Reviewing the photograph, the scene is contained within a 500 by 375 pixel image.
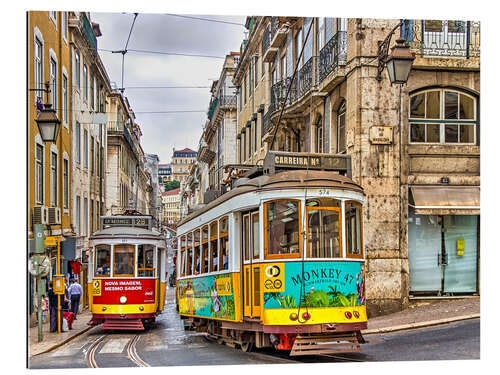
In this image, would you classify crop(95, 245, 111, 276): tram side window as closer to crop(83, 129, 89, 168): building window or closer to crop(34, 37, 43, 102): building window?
crop(83, 129, 89, 168): building window

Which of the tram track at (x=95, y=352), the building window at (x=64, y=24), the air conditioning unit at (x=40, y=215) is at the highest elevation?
the building window at (x=64, y=24)

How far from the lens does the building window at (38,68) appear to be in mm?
11636

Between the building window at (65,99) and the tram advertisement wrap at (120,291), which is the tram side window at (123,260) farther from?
the building window at (65,99)

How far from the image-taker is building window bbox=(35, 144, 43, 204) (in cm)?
1173

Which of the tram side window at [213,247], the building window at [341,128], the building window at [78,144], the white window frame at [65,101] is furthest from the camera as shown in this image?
the building window at [341,128]

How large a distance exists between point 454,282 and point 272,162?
446 cm

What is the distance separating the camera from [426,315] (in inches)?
520

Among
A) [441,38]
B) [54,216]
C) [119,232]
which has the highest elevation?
[441,38]

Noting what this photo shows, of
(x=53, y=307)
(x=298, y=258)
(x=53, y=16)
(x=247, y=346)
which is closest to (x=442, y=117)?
(x=298, y=258)

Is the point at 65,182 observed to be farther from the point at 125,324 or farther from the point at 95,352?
the point at 95,352

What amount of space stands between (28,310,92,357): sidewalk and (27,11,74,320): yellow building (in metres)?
1.25

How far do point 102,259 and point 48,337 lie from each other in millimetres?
4187

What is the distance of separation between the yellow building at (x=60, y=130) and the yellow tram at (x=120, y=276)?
0.73 meters

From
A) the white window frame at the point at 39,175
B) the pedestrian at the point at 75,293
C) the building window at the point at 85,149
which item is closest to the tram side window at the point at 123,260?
the pedestrian at the point at 75,293
